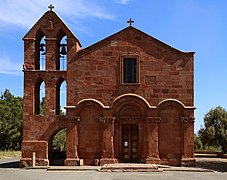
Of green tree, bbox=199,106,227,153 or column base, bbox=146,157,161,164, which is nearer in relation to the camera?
column base, bbox=146,157,161,164

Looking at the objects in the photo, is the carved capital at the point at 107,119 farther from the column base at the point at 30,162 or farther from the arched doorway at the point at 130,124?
the column base at the point at 30,162

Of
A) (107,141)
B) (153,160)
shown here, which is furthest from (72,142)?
(153,160)

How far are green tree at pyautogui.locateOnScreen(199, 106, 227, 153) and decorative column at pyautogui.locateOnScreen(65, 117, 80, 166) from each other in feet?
72.9

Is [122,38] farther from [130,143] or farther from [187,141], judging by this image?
[187,141]

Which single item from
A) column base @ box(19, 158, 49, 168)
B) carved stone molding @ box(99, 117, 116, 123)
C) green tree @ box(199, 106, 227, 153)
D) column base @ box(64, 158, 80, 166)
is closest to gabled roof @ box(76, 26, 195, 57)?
carved stone molding @ box(99, 117, 116, 123)

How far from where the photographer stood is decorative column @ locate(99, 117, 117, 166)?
92.9ft

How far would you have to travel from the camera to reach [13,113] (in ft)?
209

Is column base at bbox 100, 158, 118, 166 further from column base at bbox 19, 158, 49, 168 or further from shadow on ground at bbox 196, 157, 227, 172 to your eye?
shadow on ground at bbox 196, 157, 227, 172

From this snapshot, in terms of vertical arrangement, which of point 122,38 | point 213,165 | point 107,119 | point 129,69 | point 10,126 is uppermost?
point 122,38

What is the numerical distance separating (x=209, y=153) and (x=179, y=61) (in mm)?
23271

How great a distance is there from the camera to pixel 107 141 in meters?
28.5

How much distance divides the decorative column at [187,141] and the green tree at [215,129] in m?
18.3

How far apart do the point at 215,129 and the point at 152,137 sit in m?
20.2

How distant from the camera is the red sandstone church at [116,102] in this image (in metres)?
28.6
